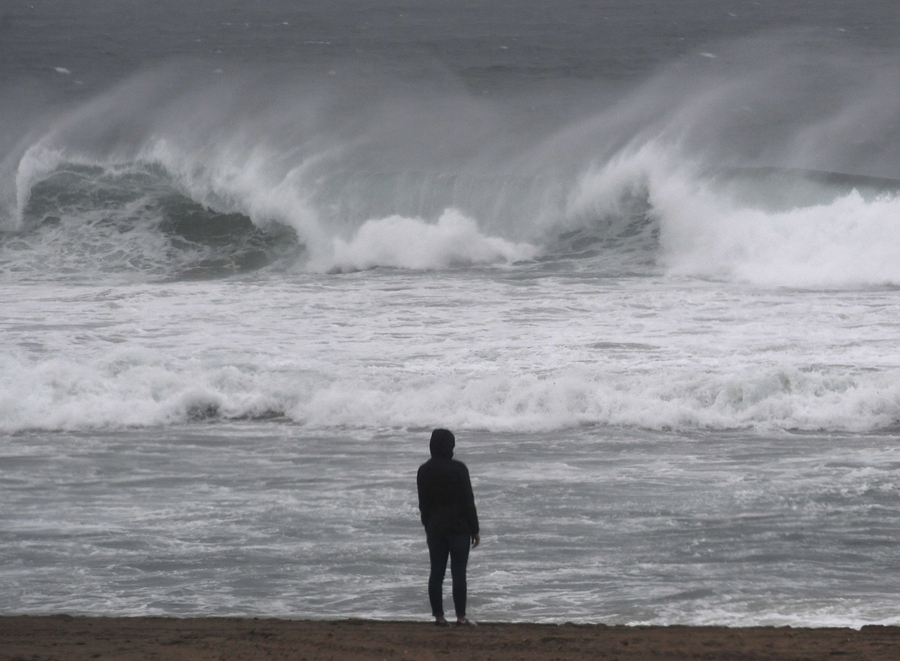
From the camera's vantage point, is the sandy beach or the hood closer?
the sandy beach

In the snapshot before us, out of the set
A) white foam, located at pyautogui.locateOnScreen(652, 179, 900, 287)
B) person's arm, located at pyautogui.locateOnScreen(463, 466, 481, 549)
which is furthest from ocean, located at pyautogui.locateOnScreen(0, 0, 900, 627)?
person's arm, located at pyautogui.locateOnScreen(463, 466, 481, 549)

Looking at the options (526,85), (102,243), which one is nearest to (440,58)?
(526,85)

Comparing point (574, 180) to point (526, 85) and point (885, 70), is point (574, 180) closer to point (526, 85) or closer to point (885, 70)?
point (526, 85)

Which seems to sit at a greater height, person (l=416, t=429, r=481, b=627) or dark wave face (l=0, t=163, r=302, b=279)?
dark wave face (l=0, t=163, r=302, b=279)

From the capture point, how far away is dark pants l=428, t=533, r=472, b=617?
18.9ft

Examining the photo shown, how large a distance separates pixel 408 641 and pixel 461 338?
837cm

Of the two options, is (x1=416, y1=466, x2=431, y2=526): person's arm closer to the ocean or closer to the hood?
the hood

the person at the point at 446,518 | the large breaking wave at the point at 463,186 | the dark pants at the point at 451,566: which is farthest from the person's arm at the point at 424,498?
the large breaking wave at the point at 463,186

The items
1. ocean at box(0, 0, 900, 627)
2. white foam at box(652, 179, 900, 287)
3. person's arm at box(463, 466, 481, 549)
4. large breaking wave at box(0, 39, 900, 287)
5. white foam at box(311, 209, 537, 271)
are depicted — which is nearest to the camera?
person's arm at box(463, 466, 481, 549)

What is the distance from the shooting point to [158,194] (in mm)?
23047

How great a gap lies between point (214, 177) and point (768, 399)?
15.1 meters

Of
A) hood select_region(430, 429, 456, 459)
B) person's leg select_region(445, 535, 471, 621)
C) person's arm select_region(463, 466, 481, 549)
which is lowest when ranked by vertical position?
person's leg select_region(445, 535, 471, 621)

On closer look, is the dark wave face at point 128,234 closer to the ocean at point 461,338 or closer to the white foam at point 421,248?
the ocean at point 461,338

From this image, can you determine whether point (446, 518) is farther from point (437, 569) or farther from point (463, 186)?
point (463, 186)
